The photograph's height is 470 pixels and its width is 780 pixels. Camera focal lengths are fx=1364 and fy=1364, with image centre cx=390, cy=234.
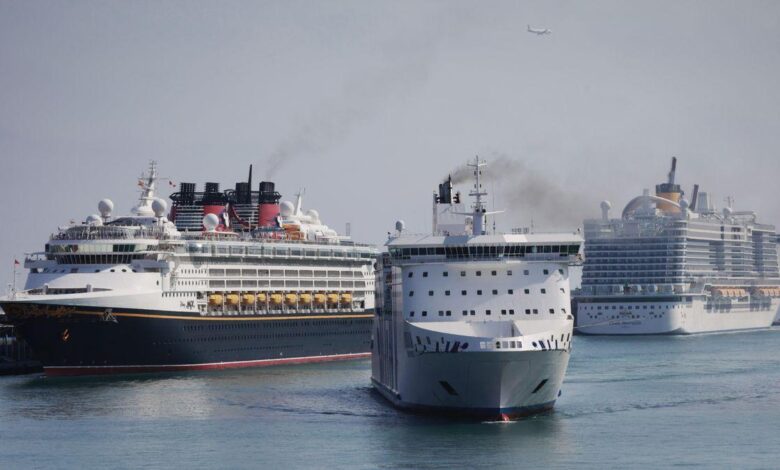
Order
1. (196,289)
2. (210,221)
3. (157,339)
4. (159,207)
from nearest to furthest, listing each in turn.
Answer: (157,339) < (196,289) < (159,207) < (210,221)

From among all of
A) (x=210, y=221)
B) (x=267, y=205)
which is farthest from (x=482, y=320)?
(x=267, y=205)

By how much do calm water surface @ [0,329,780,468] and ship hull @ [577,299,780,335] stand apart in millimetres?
61960

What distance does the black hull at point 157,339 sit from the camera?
7306 cm

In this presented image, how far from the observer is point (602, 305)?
145000mm

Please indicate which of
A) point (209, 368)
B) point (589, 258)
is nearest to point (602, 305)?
point (589, 258)

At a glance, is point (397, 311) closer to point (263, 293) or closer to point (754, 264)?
point (263, 293)

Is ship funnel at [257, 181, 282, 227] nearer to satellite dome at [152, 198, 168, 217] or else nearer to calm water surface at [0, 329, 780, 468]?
satellite dome at [152, 198, 168, 217]

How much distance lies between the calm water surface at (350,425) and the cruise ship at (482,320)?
112 centimetres

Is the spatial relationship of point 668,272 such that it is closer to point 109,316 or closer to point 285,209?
point 285,209

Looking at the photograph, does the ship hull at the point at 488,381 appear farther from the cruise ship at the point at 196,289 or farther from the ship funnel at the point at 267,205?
the ship funnel at the point at 267,205

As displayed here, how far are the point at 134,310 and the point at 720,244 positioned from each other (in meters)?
96.6

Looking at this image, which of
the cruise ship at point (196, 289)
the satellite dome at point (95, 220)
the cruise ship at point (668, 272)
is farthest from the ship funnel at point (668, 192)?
the satellite dome at point (95, 220)

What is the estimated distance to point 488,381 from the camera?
48219 mm

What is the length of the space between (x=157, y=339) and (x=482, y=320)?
30.9m
